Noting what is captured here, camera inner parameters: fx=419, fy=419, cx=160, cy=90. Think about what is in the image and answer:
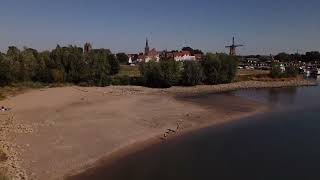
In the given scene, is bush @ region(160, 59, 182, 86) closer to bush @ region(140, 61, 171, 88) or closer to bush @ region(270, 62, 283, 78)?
bush @ region(140, 61, 171, 88)

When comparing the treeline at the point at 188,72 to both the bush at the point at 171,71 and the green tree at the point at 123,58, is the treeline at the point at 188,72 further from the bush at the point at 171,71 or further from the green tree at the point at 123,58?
→ the green tree at the point at 123,58

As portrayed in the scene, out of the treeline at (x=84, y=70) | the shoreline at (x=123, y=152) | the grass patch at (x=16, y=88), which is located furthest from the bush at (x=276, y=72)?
the shoreline at (x=123, y=152)

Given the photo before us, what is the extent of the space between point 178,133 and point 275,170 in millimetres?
12927

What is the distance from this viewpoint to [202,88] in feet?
280

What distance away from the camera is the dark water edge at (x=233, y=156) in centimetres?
2744

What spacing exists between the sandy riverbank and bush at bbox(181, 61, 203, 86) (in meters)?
15.9

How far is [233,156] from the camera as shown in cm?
3212

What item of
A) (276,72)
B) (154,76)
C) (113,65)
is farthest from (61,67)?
(276,72)

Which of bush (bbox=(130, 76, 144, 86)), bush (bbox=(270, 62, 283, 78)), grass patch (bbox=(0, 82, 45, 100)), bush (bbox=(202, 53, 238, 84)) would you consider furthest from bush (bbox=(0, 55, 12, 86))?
bush (bbox=(270, 62, 283, 78))

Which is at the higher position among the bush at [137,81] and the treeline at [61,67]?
the treeline at [61,67]

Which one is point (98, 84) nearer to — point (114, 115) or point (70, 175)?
point (114, 115)

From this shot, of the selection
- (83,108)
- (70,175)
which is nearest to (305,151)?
(70,175)

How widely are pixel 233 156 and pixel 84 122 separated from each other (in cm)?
1642

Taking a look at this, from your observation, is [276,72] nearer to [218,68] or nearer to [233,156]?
[218,68]
